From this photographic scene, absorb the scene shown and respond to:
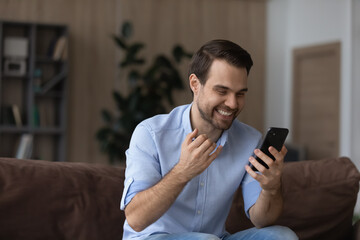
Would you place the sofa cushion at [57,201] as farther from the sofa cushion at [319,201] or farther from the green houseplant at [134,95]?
the green houseplant at [134,95]

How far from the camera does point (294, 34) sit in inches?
294

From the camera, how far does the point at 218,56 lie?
189 centimetres

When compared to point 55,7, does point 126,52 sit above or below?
below

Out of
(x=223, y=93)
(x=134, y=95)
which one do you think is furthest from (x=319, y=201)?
(x=134, y=95)

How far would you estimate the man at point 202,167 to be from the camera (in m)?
1.74

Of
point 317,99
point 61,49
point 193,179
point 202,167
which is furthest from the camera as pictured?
point 317,99

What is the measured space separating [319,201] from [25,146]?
442cm

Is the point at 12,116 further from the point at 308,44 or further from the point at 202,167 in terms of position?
the point at 202,167

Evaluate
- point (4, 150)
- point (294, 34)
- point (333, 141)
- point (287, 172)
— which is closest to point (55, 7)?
point (4, 150)

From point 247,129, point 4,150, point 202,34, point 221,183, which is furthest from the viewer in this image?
point 202,34

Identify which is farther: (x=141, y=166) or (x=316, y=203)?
(x=316, y=203)

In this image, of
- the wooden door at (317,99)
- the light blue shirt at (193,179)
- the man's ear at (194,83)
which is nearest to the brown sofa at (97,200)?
the light blue shirt at (193,179)

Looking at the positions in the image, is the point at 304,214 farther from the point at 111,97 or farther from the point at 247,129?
the point at 111,97

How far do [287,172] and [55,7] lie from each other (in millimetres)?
4831
